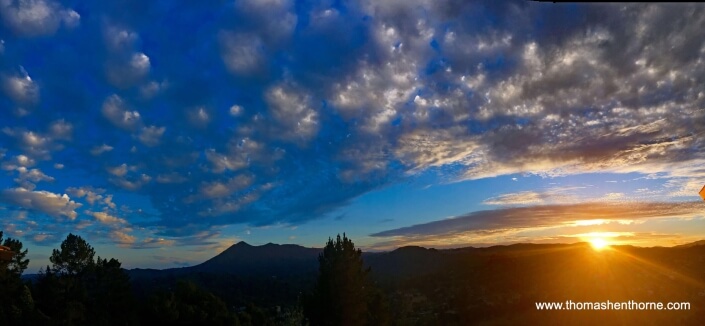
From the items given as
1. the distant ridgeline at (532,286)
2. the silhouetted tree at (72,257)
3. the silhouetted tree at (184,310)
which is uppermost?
the silhouetted tree at (72,257)

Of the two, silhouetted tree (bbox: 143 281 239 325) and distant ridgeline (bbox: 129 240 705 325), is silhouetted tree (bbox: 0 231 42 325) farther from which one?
distant ridgeline (bbox: 129 240 705 325)

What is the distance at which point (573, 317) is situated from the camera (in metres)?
60.9

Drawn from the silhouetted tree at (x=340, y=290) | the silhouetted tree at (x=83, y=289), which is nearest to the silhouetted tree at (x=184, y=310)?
the silhouetted tree at (x=83, y=289)

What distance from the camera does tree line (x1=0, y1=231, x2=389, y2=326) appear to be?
1308 inches

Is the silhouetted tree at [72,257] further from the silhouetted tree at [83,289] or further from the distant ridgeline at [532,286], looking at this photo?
the distant ridgeline at [532,286]

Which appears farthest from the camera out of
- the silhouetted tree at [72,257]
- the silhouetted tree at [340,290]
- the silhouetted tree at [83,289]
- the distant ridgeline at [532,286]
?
the distant ridgeline at [532,286]

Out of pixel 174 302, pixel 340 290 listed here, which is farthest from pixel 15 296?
pixel 340 290

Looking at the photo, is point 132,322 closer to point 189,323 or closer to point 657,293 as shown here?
point 189,323

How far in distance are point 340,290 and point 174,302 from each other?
1452 cm

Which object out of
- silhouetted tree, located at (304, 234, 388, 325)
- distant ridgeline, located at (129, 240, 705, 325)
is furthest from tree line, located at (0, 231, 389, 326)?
distant ridgeline, located at (129, 240, 705, 325)

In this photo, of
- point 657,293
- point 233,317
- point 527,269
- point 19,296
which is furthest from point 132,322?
point 527,269

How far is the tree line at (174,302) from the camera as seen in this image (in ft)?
109

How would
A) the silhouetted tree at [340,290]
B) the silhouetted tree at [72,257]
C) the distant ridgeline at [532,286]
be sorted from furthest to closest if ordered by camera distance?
the distant ridgeline at [532,286] < the silhouetted tree at [72,257] < the silhouetted tree at [340,290]

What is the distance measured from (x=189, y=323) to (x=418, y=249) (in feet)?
429
